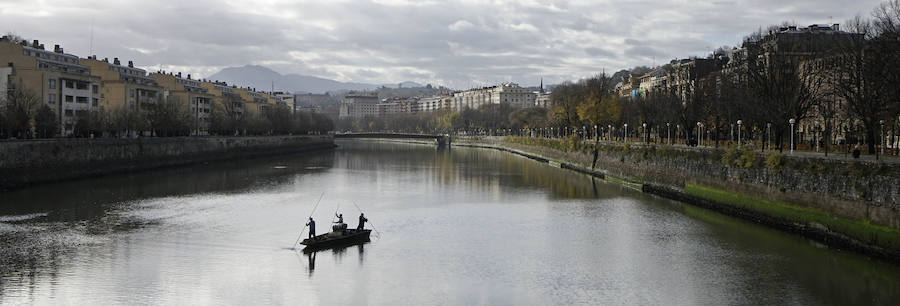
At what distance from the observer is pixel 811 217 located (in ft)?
92.0

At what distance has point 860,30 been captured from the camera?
4059 centimetres

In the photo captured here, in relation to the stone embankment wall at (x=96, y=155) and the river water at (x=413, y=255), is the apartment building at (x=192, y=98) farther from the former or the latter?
the river water at (x=413, y=255)

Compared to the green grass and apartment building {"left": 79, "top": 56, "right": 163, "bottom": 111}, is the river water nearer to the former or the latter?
the green grass

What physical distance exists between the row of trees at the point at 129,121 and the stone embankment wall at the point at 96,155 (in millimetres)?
2575

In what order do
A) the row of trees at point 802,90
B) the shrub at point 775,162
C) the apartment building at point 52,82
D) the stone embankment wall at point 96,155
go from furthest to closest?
1. the apartment building at point 52,82
2. the stone embankment wall at point 96,155
3. the row of trees at point 802,90
4. the shrub at point 775,162

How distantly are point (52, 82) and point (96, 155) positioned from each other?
13.5 metres

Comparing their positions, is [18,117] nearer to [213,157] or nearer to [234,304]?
[213,157]

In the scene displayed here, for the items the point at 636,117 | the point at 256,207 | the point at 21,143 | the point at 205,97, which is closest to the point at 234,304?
the point at 256,207

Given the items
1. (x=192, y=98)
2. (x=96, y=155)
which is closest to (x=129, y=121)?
(x=96, y=155)

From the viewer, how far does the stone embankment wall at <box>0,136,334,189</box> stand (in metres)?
42.5

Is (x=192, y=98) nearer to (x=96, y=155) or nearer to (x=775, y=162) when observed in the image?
(x=96, y=155)

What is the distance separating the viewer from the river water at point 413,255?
811 inches

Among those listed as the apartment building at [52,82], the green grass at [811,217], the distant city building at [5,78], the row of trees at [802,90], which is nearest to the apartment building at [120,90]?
the apartment building at [52,82]

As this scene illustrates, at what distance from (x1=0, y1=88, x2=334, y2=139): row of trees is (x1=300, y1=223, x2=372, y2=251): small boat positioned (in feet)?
101
